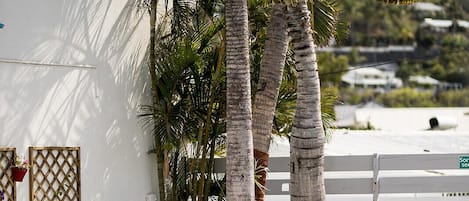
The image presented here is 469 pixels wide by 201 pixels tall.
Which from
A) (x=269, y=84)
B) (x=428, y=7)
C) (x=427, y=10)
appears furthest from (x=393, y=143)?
(x=427, y=10)

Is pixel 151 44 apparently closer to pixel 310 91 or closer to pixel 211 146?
pixel 211 146

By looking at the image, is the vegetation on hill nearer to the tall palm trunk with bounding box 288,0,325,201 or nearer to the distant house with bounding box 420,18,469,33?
the distant house with bounding box 420,18,469,33

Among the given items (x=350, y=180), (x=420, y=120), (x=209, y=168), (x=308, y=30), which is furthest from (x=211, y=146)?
(x=420, y=120)

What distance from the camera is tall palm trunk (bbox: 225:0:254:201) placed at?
1009cm

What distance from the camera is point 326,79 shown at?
55344mm

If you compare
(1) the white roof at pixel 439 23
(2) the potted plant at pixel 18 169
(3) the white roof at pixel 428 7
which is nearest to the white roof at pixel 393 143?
(2) the potted plant at pixel 18 169

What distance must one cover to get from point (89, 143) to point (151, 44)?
2040 millimetres

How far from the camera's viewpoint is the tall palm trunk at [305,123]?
33.0ft

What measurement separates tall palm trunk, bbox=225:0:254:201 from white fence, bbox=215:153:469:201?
137 inches

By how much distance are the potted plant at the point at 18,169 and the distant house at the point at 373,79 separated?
51603mm

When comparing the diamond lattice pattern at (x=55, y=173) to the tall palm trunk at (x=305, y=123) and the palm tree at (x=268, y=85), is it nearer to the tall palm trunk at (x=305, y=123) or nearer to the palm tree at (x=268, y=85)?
the palm tree at (x=268, y=85)

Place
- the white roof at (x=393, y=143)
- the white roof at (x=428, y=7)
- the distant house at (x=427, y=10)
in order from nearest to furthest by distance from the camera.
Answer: the white roof at (x=393, y=143)
the white roof at (x=428, y=7)
the distant house at (x=427, y=10)

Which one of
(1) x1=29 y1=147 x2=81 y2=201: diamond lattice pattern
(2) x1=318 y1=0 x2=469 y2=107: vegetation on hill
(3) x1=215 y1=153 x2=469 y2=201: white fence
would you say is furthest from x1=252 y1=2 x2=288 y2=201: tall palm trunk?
(2) x1=318 y1=0 x2=469 y2=107: vegetation on hill

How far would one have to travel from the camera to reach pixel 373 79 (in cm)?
6341
